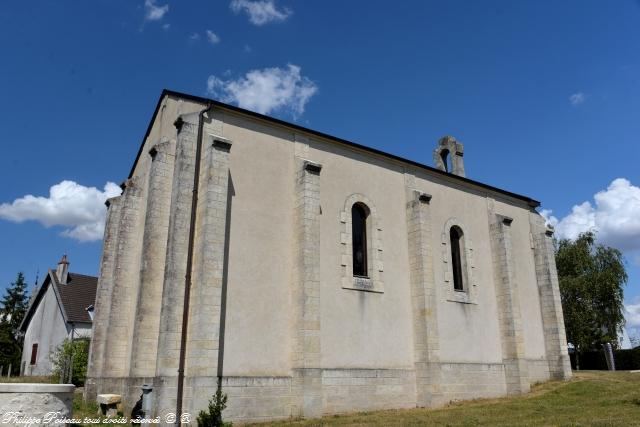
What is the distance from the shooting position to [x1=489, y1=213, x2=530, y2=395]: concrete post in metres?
17.1

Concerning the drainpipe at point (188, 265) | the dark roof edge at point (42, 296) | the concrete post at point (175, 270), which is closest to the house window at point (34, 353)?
the dark roof edge at point (42, 296)

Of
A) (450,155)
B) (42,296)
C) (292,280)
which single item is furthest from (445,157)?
(42,296)

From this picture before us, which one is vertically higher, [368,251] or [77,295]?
[77,295]

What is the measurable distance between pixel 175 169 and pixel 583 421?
36.8ft

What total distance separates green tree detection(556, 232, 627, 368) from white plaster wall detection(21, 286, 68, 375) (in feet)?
101

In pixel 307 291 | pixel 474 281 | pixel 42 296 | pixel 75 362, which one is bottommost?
pixel 75 362

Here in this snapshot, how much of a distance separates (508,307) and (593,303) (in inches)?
721

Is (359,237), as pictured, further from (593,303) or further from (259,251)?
(593,303)

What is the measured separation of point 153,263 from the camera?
508 inches

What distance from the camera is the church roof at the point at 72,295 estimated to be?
90.3 feet

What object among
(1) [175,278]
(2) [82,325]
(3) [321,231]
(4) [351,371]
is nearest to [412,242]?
(3) [321,231]

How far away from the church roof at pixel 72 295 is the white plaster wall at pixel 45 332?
0.52 metres

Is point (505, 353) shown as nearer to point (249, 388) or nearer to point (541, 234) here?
point (541, 234)

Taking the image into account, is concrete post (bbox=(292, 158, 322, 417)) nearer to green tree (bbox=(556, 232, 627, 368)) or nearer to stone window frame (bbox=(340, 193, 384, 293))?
stone window frame (bbox=(340, 193, 384, 293))
